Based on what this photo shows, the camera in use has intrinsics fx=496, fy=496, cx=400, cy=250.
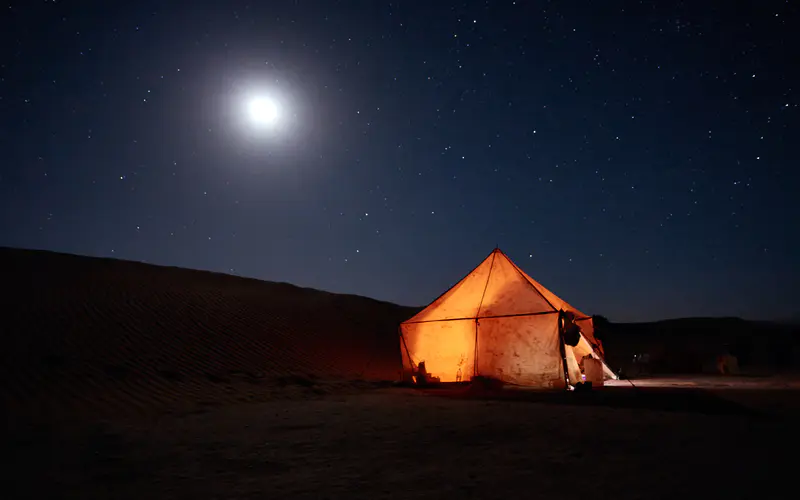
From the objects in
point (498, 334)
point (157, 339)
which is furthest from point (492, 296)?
point (157, 339)

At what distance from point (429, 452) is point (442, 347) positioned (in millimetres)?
8052

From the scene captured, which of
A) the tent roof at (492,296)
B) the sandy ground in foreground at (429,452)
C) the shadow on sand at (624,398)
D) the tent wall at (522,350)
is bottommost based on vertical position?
the sandy ground in foreground at (429,452)

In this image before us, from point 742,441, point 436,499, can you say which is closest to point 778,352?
point 742,441

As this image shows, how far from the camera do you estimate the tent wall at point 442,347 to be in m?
12.6

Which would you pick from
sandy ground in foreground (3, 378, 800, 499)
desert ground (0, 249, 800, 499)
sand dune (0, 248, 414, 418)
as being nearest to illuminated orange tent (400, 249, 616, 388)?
desert ground (0, 249, 800, 499)

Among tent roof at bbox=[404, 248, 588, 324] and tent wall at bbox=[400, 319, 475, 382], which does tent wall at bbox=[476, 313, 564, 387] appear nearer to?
tent roof at bbox=[404, 248, 588, 324]

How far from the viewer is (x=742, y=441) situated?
5.09 metres

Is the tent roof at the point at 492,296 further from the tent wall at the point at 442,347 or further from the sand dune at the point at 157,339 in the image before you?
the sand dune at the point at 157,339

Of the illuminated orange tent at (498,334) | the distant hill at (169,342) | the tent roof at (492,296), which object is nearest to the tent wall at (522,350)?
the illuminated orange tent at (498,334)

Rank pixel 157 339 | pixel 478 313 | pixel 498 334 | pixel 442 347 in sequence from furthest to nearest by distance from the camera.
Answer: pixel 157 339
pixel 442 347
pixel 478 313
pixel 498 334

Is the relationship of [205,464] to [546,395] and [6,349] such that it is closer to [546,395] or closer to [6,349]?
[546,395]

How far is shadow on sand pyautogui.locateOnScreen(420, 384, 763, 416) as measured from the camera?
7488mm

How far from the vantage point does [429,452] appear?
5.17m

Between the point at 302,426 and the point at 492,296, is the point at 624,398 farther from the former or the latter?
the point at 302,426
